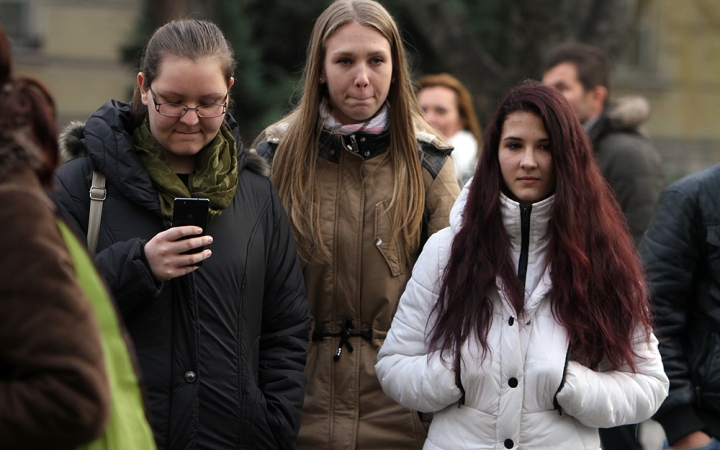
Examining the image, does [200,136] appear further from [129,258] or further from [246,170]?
[129,258]

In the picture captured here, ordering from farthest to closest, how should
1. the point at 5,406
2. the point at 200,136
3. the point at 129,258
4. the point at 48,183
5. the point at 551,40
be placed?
the point at 551,40 → the point at 200,136 → the point at 129,258 → the point at 48,183 → the point at 5,406

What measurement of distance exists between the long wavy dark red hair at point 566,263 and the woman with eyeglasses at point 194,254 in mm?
555

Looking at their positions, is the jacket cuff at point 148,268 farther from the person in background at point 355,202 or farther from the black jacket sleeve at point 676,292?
the black jacket sleeve at point 676,292

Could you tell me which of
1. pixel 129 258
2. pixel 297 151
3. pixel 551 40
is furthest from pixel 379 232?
pixel 551 40

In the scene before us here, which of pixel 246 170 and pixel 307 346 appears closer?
pixel 246 170

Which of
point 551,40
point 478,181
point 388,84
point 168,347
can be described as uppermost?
point 551,40

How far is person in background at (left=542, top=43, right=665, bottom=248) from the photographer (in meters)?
5.38

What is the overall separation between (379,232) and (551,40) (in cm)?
725

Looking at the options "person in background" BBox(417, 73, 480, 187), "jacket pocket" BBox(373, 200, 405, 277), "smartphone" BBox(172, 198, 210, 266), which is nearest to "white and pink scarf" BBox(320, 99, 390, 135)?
"jacket pocket" BBox(373, 200, 405, 277)

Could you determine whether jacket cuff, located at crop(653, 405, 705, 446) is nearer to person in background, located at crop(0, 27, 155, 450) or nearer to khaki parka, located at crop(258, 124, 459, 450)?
khaki parka, located at crop(258, 124, 459, 450)

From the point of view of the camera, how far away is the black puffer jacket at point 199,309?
2.98 m

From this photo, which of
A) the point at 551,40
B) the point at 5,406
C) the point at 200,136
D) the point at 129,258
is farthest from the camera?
the point at 551,40

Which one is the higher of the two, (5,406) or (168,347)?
(5,406)

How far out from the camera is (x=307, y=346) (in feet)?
11.9
